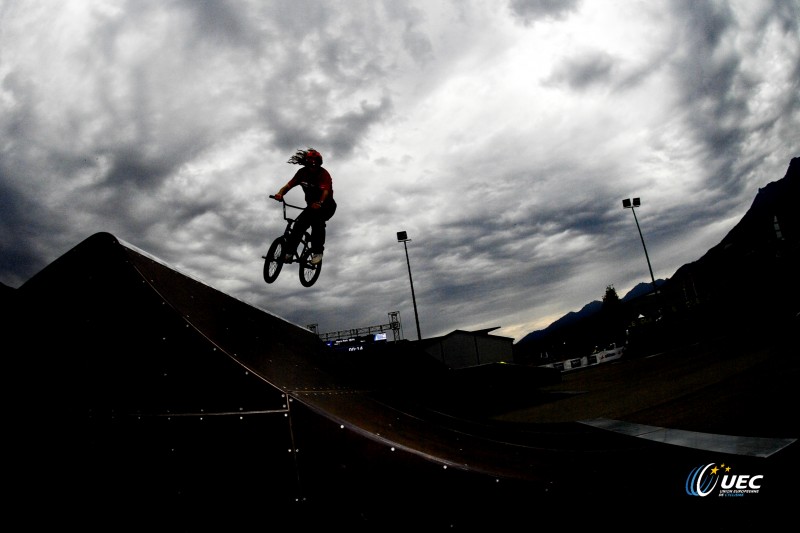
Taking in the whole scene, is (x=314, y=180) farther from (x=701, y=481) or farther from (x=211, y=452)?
(x=701, y=481)

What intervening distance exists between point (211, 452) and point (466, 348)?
137ft

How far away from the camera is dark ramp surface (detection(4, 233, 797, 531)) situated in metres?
1.46

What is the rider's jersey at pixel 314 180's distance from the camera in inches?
239

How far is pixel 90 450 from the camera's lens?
1.61 meters

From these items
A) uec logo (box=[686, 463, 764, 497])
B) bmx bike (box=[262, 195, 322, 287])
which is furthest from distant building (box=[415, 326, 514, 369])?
uec logo (box=[686, 463, 764, 497])

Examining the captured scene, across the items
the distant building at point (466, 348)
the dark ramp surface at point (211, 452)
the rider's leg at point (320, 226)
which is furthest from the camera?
the distant building at point (466, 348)

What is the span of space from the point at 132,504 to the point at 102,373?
68cm

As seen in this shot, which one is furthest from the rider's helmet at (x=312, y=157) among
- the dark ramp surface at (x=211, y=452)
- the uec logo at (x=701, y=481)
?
the uec logo at (x=701, y=481)

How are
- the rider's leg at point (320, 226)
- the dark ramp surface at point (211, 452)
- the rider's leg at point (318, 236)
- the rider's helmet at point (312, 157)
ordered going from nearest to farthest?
the dark ramp surface at point (211, 452)
the rider's helmet at point (312, 157)
the rider's leg at point (320, 226)
the rider's leg at point (318, 236)

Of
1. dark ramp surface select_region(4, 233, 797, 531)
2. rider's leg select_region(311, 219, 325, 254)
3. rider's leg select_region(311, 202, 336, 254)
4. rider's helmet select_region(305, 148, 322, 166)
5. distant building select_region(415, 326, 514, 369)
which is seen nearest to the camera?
dark ramp surface select_region(4, 233, 797, 531)

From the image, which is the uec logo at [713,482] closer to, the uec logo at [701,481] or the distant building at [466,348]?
the uec logo at [701,481]

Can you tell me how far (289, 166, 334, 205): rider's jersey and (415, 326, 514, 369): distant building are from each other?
33735 mm

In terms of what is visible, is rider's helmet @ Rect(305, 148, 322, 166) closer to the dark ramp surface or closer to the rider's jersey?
the rider's jersey

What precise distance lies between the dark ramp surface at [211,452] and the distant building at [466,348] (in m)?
37.4
